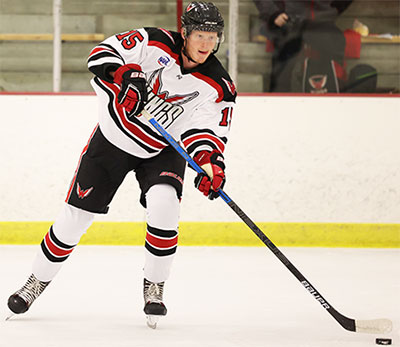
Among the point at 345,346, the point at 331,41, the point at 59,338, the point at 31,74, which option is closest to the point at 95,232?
the point at 31,74

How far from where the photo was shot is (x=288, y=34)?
14.7 ft

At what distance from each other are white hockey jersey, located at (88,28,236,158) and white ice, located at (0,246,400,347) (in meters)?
0.58

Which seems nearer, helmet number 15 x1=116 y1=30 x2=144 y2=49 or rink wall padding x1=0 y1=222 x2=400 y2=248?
helmet number 15 x1=116 y1=30 x2=144 y2=49

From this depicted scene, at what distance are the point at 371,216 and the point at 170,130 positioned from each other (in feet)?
6.68

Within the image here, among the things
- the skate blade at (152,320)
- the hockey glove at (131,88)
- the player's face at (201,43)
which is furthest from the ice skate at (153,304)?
the player's face at (201,43)

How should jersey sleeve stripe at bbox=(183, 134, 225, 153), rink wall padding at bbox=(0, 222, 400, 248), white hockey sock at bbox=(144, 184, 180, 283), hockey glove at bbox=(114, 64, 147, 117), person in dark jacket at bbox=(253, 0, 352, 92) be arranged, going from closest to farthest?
hockey glove at bbox=(114, 64, 147, 117) → white hockey sock at bbox=(144, 184, 180, 283) → jersey sleeve stripe at bbox=(183, 134, 225, 153) → rink wall padding at bbox=(0, 222, 400, 248) → person in dark jacket at bbox=(253, 0, 352, 92)

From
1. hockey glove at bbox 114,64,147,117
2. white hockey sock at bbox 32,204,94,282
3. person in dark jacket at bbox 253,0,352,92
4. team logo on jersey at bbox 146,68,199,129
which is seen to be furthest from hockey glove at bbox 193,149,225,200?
person in dark jacket at bbox 253,0,352,92

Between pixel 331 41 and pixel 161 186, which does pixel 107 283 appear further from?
pixel 331 41

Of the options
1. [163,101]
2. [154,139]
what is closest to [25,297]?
[154,139]

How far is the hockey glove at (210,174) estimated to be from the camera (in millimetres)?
2430

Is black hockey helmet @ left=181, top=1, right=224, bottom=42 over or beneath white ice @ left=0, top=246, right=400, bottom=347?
over

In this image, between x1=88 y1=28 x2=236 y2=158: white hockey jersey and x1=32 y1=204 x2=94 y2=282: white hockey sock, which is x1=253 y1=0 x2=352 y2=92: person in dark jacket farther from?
x1=32 y1=204 x2=94 y2=282: white hockey sock

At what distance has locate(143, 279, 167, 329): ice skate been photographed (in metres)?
2.45

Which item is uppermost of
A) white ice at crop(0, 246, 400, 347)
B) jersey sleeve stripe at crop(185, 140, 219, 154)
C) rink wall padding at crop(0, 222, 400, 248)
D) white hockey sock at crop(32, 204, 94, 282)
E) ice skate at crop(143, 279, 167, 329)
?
jersey sleeve stripe at crop(185, 140, 219, 154)
